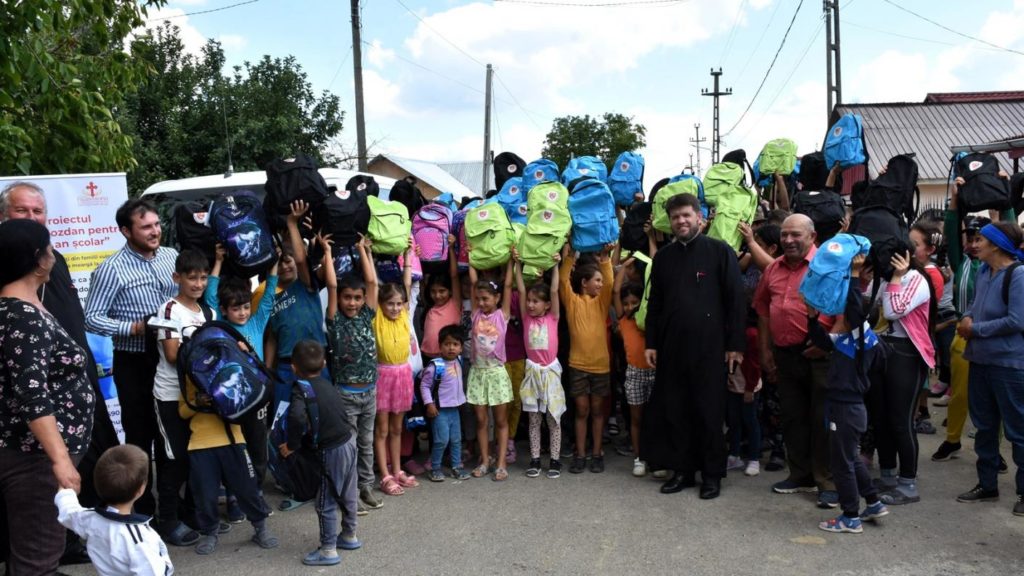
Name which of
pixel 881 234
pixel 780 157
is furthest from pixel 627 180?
pixel 881 234

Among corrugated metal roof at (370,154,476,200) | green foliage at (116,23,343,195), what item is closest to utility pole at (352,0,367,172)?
green foliage at (116,23,343,195)

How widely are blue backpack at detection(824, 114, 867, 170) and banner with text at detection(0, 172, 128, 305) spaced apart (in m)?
6.01

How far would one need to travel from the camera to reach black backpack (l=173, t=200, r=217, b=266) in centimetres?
509

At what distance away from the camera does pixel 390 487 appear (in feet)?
19.1

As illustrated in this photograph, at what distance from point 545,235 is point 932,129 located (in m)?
21.4

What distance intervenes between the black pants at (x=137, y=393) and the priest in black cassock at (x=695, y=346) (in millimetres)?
3507

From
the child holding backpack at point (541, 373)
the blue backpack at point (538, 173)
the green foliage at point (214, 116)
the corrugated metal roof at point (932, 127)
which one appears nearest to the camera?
the child holding backpack at point (541, 373)

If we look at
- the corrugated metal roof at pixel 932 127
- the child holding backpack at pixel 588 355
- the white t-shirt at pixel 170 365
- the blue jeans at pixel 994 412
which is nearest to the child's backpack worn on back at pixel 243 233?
the white t-shirt at pixel 170 365

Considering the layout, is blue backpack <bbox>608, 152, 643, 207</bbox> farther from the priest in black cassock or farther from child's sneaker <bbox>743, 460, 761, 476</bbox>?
child's sneaker <bbox>743, 460, 761, 476</bbox>

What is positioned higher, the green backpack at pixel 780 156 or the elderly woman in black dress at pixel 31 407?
the green backpack at pixel 780 156

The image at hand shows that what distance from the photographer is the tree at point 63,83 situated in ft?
20.5

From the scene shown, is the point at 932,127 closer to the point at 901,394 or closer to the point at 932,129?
the point at 932,129

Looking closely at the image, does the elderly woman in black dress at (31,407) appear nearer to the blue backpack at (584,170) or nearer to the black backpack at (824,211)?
the blue backpack at (584,170)

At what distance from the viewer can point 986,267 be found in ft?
17.8
